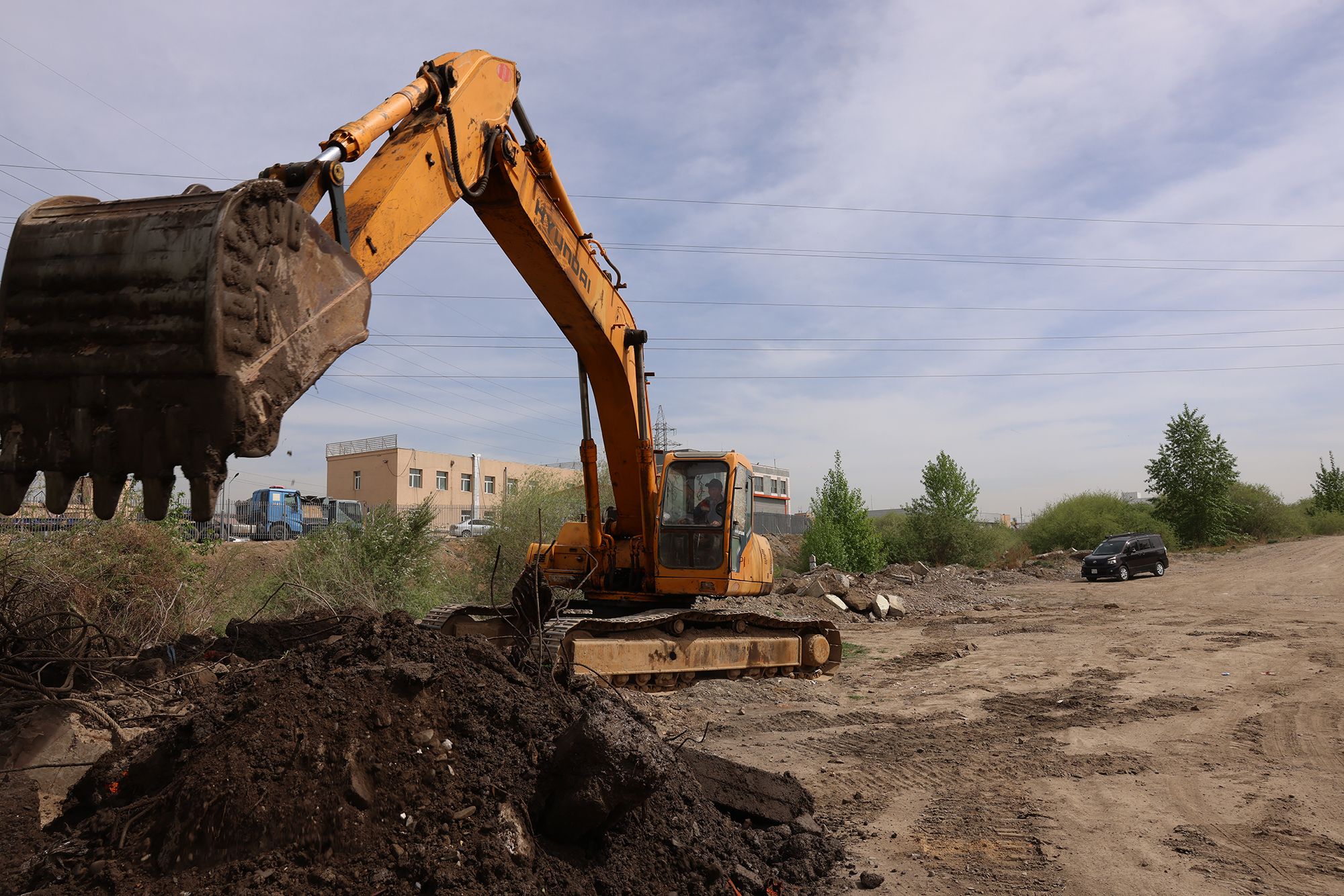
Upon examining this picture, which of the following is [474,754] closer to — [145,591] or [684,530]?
[684,530]

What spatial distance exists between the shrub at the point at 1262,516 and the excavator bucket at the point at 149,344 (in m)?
54.3

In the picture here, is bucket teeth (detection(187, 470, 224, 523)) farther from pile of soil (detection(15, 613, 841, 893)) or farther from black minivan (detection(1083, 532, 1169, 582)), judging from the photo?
black minivan (detection(1083, 532, 1169, 582))

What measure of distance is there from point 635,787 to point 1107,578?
3065 centimetres

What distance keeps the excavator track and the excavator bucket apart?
516 cm

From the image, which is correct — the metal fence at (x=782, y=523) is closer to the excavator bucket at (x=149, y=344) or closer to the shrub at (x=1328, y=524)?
the shrub at (x=1328, y=524)

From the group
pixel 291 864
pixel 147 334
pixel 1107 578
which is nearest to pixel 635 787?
pixel 291 864

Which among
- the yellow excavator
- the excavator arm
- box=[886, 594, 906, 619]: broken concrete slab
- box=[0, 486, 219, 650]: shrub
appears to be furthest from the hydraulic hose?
box=[886, 594, 906, 619]: broken concrete slab

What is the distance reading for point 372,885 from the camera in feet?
11.2

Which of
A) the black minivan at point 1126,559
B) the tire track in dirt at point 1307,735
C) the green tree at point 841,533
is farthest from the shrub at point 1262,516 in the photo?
the tire track in dirt at point 1307,735

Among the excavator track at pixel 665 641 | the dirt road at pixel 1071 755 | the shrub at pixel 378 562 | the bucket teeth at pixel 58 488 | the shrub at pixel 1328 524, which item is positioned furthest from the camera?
the shrub at pixel 1328 524

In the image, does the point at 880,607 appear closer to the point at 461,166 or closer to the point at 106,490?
the point at 461,166

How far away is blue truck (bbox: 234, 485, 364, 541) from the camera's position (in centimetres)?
3838

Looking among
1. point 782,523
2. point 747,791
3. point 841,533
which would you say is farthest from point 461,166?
point 782,523

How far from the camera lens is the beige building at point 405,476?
184 feet
